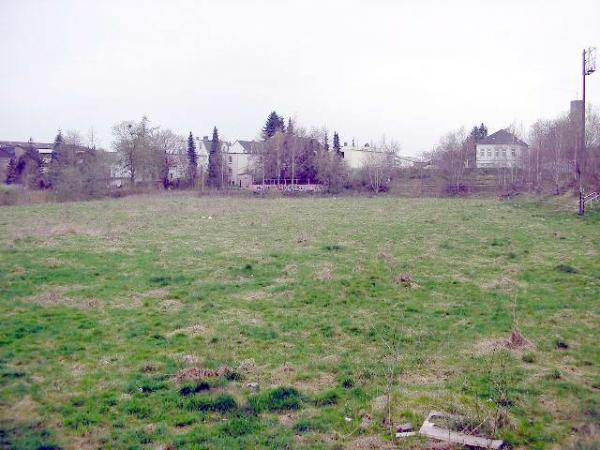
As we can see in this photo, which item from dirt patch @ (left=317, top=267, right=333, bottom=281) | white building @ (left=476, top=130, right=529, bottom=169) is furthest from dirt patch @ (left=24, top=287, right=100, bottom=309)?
white building @ (left=476, top=130, right=529, bottom=169)

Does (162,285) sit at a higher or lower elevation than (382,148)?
lower

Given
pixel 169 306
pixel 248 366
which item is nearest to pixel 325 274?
pixel 169 306

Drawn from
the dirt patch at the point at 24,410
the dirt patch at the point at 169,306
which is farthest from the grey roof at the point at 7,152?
the dirt patch at the point at 24,410

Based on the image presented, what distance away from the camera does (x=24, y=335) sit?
31.8 feet

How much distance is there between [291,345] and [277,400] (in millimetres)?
2312

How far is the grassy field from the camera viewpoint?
6.26m

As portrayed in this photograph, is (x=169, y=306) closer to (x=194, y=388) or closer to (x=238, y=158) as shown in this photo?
(x=194, y=388)

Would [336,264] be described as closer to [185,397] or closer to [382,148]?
[185,397]

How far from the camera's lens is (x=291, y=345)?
30.5 feet

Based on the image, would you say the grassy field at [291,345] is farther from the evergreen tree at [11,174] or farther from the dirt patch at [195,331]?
the evergreen tree at [11,174]

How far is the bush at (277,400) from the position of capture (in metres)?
6.78

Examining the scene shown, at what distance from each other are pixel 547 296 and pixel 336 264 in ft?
21.1

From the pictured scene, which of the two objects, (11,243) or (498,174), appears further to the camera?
(498,174)

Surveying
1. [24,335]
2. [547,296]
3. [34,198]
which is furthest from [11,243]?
[34,198]
